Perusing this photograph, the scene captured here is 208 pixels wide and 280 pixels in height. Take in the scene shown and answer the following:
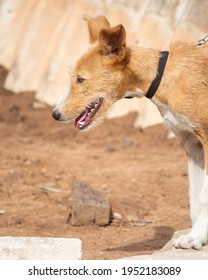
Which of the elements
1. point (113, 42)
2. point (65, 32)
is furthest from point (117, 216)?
point (65, 32)

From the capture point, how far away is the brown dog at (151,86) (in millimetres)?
6480

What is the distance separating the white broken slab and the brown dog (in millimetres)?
898

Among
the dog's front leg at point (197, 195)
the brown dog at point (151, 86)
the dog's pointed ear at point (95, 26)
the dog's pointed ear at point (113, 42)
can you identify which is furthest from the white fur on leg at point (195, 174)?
the dog's pointed ear at point (95, 26)

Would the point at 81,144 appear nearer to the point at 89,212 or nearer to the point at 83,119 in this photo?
the point at 89,212

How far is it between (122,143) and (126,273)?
20.1 feet

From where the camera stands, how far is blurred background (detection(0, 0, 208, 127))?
39.2 feet

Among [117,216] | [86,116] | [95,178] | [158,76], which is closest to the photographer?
[158,76]

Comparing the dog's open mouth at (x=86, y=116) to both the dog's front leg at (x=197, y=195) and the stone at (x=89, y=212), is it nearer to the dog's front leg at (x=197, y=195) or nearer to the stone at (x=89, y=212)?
the dog's front leg at (x=197, y=195)

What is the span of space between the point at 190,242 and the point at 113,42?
6.00ft

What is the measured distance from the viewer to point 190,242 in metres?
6.52

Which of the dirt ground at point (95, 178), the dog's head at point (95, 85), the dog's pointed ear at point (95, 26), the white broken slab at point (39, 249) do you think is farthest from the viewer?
the dirt ground at point (95, 178)

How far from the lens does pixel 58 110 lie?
263 inches

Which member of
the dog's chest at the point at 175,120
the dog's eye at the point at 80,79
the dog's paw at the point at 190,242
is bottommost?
the dog's paw at the point at 190,242

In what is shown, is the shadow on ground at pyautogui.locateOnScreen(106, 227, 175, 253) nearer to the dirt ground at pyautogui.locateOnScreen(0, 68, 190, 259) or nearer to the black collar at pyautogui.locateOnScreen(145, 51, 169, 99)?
the dirt ground at pyautogui.locateOnScreen(0, 68, 190, 259)
